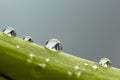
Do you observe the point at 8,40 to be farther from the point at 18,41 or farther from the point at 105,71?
the point at 105,71

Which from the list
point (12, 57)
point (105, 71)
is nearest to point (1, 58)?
point (12, 57)

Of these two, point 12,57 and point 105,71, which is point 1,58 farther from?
point 105,71

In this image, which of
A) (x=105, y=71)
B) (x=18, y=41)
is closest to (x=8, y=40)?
(x=18, y=41)
